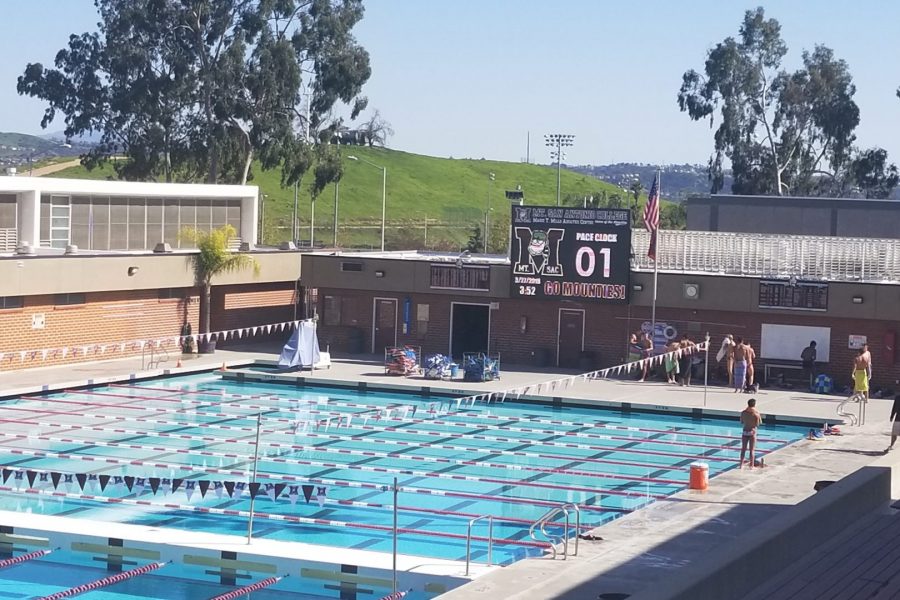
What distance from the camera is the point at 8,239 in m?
39.6

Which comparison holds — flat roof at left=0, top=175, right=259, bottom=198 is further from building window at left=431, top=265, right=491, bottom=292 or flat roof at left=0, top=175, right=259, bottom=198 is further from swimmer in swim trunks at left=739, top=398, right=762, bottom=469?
swimmer in swim trunks at left=739, top=398, right=762, bottom=469

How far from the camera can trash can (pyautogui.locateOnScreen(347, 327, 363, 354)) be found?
42344 millimetres

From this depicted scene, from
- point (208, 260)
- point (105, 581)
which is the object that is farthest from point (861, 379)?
point (208, 260)

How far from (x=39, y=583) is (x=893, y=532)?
34.4 feet

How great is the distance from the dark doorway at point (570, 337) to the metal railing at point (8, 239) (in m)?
15.4

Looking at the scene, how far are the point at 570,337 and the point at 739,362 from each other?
5.93 m

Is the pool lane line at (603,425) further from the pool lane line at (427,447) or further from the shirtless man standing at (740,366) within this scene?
the shirtless man standing at (740,366)

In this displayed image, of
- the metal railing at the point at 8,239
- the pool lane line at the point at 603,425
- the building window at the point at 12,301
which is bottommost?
the pool lane line at the point at 603,425

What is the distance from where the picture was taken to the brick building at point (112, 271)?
120ft

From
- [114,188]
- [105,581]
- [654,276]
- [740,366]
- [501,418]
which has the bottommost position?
[105,581]

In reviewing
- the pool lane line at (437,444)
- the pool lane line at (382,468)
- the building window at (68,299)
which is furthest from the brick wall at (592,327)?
the pool lane line at (382,468)

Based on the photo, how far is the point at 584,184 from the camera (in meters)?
135

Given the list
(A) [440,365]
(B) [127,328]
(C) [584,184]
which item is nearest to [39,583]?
(A) [440,365]

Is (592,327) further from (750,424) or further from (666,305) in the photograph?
(750,424)
